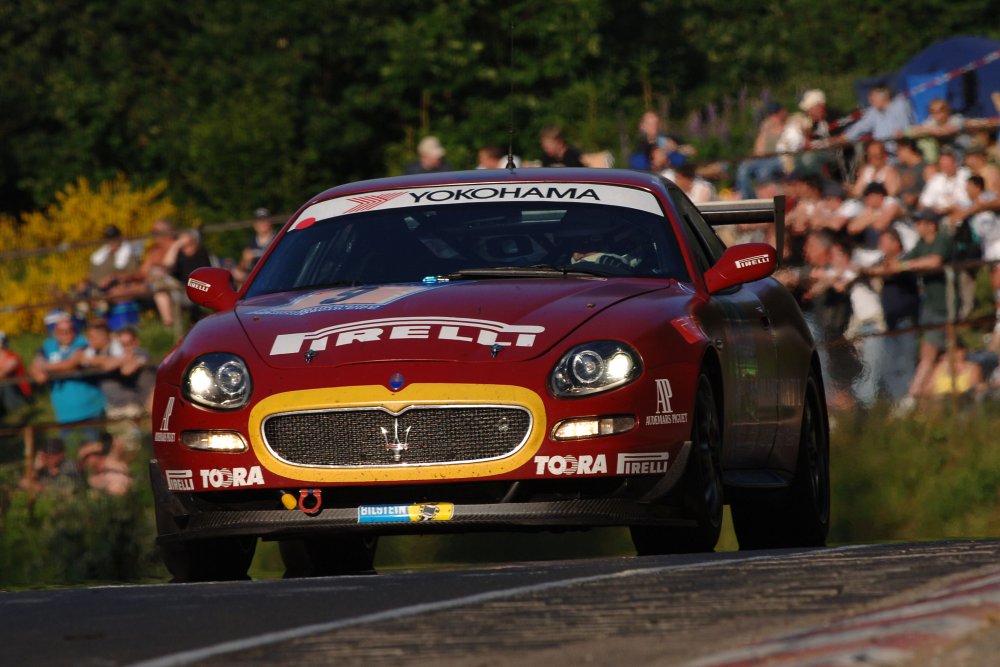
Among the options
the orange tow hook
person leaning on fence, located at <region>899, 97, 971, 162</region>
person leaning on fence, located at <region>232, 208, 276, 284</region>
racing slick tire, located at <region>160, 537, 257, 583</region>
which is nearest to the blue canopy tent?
person leaning on fence, located at <region>899, 97, 971, 162</region>

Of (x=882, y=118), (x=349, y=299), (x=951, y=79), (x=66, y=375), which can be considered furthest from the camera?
(x=951, y=79)

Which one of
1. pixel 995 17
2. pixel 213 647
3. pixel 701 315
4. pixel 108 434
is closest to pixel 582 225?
pixel 701 315

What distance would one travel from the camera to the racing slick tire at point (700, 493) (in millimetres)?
8164

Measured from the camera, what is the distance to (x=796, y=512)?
9992mm

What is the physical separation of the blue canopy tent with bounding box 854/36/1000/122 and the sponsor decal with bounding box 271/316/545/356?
1312 cm

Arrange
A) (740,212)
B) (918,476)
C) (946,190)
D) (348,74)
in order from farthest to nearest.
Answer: (348,74) < (946,190) < (918,476) < (740,212)

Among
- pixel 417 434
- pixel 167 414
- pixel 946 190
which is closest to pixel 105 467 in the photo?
pixel 946 190

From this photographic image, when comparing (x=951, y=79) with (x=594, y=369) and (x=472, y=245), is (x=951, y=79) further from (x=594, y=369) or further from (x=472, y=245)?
(x=594, y=369)

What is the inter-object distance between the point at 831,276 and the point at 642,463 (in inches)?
275

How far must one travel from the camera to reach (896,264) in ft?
47.8

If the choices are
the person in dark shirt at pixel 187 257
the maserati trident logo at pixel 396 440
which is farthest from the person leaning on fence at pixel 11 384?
the maserati trident logo at pixel 396 440

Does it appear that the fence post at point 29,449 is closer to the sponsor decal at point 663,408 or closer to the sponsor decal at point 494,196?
the sponsor decal at point 494,196

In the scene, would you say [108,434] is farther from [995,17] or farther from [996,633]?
[995,17]

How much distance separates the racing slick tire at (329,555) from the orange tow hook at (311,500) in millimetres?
2428
